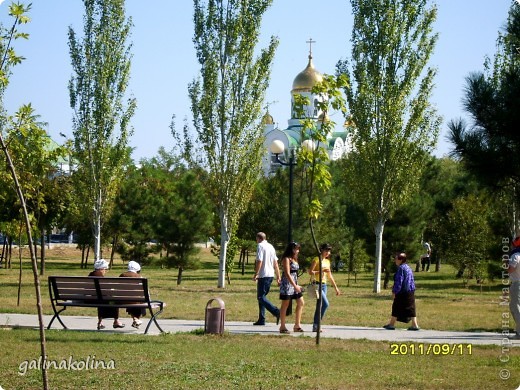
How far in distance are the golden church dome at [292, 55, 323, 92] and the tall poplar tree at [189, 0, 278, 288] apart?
55.6 m

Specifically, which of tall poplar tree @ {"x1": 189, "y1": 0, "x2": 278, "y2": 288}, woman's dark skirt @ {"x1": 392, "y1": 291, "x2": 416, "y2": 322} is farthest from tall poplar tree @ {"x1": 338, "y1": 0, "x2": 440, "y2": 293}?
woman's dark skirt @ {"x1": 392, "y1": 291, "x2": 416, "y2": 322}

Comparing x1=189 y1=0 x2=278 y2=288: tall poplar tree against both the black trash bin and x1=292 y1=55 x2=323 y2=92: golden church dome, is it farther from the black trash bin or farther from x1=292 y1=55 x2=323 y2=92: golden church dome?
x1=292 y1=55 x2=323 y2=92: golden church dome

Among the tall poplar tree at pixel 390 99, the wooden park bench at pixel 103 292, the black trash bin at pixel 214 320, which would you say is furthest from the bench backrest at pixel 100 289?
the tall poplar tree at pixel 390 99

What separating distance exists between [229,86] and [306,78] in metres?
56.8

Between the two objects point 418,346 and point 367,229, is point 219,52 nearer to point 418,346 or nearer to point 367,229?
point 367,229

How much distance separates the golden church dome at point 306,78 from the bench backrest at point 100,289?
7488cm

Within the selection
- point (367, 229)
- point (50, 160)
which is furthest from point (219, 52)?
point (50, 160)

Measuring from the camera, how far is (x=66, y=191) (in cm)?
3578

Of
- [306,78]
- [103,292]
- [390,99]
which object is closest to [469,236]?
[390,99]

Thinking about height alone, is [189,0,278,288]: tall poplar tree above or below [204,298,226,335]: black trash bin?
above

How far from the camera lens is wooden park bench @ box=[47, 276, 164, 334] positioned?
13.6 meters

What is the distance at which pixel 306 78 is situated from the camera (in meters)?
88.4

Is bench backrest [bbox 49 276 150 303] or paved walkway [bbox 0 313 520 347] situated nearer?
bench backrest [bbox 49 276 150 303]
